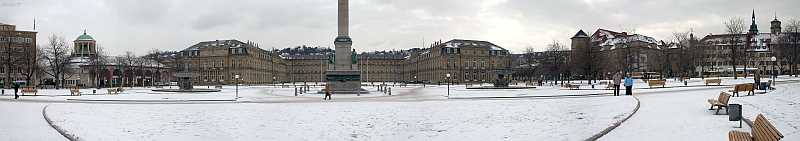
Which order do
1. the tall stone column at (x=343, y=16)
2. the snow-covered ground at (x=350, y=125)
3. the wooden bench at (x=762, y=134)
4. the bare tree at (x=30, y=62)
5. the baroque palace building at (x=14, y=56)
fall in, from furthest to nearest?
the baroque palace building at (x=14, y=56)
the bare tree at (x=30, y=62)
the tall stone column at (x=343, y=16)
the snow-covered ground at (x=350, y=125)
the wooden bench at (x=762, y=134)

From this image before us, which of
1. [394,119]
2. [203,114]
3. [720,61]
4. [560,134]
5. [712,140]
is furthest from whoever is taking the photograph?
[720,61]

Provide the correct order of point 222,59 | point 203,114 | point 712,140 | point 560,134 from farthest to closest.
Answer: point 222,59 < point 203,114 < point 560,134 < point 712,140

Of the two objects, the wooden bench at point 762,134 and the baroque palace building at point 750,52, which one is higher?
the baroque palace building at point 750,52

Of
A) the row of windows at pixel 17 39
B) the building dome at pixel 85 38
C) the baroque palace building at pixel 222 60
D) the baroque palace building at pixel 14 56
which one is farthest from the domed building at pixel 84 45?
the baroque palace building at pixel 14 56

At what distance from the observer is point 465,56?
145625mm

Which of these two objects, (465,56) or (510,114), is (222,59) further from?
(510,114)

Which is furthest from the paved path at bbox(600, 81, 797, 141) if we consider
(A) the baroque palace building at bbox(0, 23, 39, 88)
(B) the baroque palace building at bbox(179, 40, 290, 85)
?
(B) the baroque palace building at bbox(179, 40, 290, 85)

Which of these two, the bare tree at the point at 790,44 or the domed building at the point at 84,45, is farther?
the domed building at the point at 84,45

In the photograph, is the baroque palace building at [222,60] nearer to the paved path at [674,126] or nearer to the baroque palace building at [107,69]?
the baroque palace building at [107,69]

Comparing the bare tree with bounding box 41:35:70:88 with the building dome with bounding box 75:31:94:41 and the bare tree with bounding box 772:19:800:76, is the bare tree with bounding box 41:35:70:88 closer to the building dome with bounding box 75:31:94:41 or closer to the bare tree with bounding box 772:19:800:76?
the building dome with bounding box 75:31:94:41

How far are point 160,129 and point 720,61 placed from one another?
143029 millimetres

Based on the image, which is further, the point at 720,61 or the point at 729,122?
the point at 720,61

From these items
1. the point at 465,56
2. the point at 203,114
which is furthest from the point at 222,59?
the point at 203,114

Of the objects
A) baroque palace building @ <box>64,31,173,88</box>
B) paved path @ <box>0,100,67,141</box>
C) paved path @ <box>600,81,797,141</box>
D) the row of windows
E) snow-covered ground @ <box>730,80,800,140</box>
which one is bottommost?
paved path @ <box>0,100,67,141</box>
